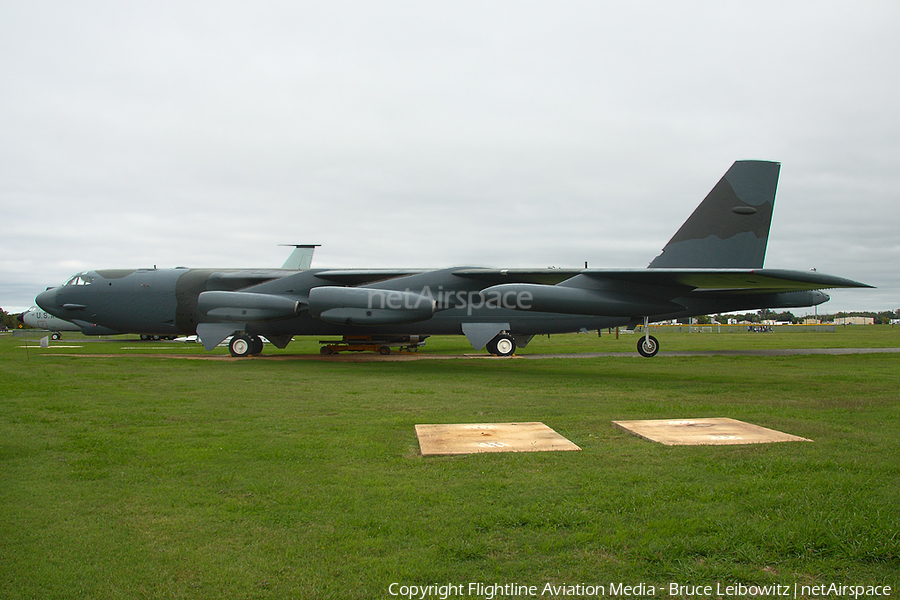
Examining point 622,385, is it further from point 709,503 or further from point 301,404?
point 709,503

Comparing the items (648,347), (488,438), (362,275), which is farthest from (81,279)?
(648,347)

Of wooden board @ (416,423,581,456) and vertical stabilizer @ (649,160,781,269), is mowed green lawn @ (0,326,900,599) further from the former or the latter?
vertical stabilizer @ (649,160,781,269)

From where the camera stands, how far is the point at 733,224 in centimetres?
1572

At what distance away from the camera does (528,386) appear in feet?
36.4

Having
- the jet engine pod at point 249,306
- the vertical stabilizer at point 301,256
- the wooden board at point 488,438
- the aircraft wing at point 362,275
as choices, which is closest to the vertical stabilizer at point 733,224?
the aircraft wing at point 362,275

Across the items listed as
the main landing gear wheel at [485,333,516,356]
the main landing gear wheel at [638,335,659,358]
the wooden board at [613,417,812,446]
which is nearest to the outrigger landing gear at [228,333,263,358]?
the main landing gear wheel at [485,333,516,356]

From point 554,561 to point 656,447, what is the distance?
9.09ft

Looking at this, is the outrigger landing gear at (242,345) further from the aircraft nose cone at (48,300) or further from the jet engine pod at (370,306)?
the aircraft nose cone at (48,300)

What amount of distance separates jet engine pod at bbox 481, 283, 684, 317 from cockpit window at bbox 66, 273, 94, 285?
612 inches

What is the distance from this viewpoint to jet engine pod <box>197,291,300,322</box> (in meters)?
18.5

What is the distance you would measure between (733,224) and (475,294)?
25.8 feet

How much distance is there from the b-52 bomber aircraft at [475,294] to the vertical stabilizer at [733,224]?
0.03m

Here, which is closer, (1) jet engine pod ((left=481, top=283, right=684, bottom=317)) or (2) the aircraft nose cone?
(1) jet engine pod ((left=481, top=283, right=684, bottom=317))

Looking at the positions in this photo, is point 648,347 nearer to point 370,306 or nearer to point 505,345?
point 505,345
